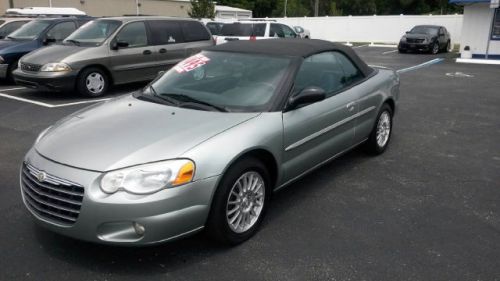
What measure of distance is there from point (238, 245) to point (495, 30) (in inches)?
728

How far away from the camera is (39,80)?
891cm

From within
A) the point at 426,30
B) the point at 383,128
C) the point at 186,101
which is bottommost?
the point at 383,128

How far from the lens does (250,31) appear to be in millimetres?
15266

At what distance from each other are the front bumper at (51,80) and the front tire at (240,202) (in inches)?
262

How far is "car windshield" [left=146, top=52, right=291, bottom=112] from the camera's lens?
12.7ft

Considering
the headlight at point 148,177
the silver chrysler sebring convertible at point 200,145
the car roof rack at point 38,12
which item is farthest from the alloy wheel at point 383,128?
the car roof rack at point 38,12

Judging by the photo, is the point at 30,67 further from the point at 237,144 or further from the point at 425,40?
the point at 425,40

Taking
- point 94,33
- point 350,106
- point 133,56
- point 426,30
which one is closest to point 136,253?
point 350,106

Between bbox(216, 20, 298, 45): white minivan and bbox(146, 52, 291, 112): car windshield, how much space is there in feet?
35.5

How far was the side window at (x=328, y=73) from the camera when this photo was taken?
4262 millimetres

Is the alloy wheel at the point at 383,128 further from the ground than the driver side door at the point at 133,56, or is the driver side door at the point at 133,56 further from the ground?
the driver side door at the point at 133,56

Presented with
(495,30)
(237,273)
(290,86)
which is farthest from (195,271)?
(495,30)

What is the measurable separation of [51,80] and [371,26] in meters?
27.7

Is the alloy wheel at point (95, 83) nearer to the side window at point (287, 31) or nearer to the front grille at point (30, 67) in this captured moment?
the front grille at point (30, 67)
